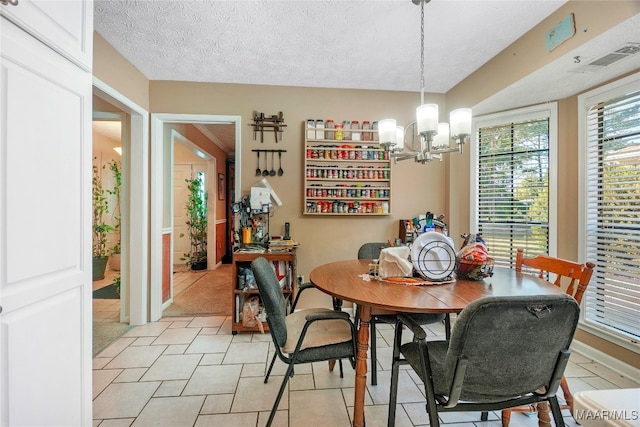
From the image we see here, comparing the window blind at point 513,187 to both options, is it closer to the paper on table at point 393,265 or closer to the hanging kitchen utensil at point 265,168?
the paper on table at point 393,265

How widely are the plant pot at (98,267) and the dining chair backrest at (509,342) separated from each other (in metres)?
5.16

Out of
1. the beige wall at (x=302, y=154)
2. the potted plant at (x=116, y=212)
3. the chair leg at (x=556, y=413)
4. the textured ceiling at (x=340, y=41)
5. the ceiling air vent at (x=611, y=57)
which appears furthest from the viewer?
the potted plant at (x=116, y=212)

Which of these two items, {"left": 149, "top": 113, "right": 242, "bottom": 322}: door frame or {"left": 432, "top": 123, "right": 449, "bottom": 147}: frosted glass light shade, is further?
{"left": 149, "top": 113, "right": 242, "bottom": 322}: door frame

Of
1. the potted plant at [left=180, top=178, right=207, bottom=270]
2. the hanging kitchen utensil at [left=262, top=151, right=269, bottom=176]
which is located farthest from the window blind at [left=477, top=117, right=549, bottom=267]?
the potted plant at [left=180, top=178, right=207, bottom=270]

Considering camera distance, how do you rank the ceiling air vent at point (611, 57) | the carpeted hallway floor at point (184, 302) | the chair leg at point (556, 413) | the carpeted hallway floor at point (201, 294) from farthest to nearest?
the carpeted hallway floor at point (201, 294)
the carpeted hallway floor at point (184, 302)
the ceiling air vent at point (611, 57)
the chair leg at point (556, 413)

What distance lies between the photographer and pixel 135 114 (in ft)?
9.35

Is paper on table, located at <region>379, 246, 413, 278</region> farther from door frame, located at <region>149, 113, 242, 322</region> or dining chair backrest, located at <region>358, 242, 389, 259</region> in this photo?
door frame, located at <region>149, 113, 242, 322</region>

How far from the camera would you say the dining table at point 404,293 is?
126 centimetres

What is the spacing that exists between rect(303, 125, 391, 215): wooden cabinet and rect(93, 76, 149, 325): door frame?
1.65 meters

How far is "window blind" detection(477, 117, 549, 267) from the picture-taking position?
2.68 meters

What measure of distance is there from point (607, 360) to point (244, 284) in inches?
117

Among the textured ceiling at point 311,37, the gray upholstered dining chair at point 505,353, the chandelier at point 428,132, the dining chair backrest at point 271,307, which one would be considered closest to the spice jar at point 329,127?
the textured ceiling at point 311,37
